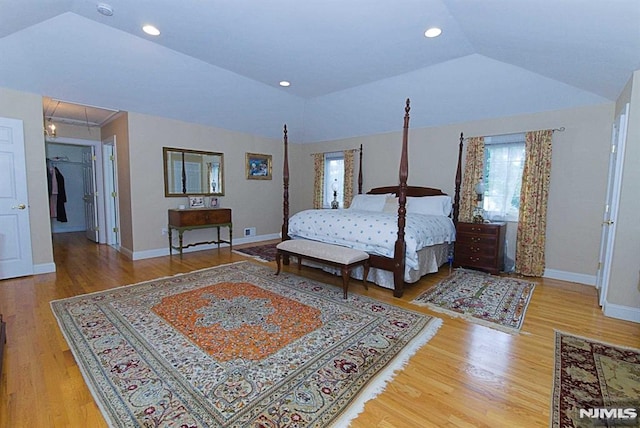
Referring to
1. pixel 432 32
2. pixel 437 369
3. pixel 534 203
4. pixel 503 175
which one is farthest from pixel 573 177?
pixel 437 369

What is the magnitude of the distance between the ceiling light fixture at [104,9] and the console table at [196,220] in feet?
9.46

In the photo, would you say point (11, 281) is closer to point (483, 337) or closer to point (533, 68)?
point (483, 337)

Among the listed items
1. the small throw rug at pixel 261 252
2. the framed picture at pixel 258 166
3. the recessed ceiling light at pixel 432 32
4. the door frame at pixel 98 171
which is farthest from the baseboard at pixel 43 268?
the recessed ceiling light at pixel 432 32

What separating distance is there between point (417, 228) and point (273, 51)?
2760mm

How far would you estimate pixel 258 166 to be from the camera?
662 centimetres

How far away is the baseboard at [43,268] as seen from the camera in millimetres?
4023

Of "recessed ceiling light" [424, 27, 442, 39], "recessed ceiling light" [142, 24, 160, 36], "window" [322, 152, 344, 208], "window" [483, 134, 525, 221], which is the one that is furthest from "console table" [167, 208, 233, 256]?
"window" [483, 134, 525, 221]

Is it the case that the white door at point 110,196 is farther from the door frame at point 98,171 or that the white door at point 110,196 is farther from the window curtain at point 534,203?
the window curtain at point 534,203

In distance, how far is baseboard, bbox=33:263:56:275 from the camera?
13.2 ft

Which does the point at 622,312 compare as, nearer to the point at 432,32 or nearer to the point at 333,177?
the point at 432,32

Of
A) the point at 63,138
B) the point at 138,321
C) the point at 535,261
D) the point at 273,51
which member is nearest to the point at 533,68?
the point at 535,261

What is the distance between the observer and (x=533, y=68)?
3.33 metres

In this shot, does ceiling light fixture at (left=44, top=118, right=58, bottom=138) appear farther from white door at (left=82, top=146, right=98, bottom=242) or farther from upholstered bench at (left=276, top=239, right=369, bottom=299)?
upholstered bench at (left=276, top=239, right=369, bottom=299)

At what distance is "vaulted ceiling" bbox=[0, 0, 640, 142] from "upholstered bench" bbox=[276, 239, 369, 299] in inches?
91.6
